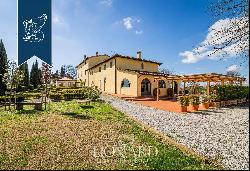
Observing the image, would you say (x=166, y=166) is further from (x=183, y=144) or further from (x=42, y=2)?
(x=42, y=2)

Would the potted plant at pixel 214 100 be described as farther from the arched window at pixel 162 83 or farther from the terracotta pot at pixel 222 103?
the arched window at pixel 162 83

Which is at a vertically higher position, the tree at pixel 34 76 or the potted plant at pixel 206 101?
the tree at pixel 34 76

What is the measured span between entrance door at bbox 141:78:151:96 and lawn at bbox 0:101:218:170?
60.1 feet

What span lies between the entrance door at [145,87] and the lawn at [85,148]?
18326 millimetres

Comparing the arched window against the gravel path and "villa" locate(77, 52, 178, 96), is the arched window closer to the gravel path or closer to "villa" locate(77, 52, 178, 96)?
"villa" locate(77, 52, 178, 96)

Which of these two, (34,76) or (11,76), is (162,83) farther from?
(34,76)

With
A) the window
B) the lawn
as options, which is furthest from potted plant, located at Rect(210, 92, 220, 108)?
the window

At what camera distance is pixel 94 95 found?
76.7 ft

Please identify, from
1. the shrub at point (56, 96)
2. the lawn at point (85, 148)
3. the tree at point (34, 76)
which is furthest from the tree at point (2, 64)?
the lawn at point (85, 148)

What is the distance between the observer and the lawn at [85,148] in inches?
271

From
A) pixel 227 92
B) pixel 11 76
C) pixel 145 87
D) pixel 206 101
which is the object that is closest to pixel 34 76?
pixel 145 87

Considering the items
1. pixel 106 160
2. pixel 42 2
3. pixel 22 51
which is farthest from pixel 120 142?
pixel 22 51

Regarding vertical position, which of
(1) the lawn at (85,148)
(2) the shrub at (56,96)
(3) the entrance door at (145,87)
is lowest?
(1) the lawn at (85,148)

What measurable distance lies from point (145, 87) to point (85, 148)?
77.7ft
